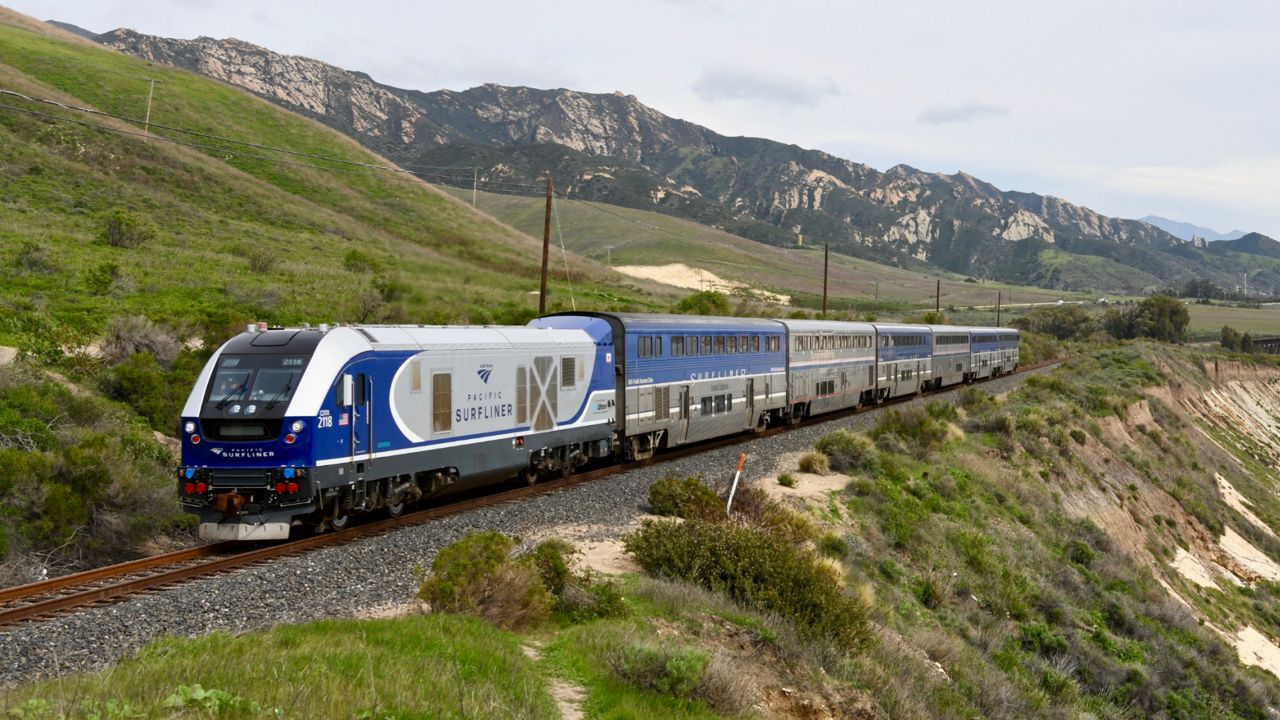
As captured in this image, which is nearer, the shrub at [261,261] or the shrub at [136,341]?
the shrub at [136,341]

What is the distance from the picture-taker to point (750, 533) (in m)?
14.9

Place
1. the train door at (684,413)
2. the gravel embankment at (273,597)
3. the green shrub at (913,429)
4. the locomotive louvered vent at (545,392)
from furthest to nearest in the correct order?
the green shrub at (913,429)
the train door at (684,413)
the locomotive louvered vent at (545,392)
the gravel embankment at (273,597)

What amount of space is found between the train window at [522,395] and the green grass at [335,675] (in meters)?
9.41

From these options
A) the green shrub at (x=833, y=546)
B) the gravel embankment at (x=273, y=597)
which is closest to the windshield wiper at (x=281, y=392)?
the gravel embankment at (x=273, y=597)

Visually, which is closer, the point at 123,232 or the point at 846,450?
the point at 846,450

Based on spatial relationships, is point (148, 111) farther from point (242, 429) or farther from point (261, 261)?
point (242, 429)

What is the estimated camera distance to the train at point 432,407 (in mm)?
14156

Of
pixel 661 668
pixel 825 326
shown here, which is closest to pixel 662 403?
pixel 825 326

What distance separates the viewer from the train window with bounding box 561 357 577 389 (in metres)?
21.0

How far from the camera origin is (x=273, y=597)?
1146 centimetres

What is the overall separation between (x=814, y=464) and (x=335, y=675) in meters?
19.1

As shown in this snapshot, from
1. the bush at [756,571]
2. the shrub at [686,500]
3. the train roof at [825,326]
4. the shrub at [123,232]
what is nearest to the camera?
the bush at [756,571]

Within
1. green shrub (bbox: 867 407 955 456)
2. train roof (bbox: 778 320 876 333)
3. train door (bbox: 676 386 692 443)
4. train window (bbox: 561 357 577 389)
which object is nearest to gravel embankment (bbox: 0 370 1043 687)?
train window (bbox: 561 357 577 389)

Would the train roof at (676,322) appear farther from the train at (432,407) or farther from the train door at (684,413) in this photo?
the train door at (684,413)
